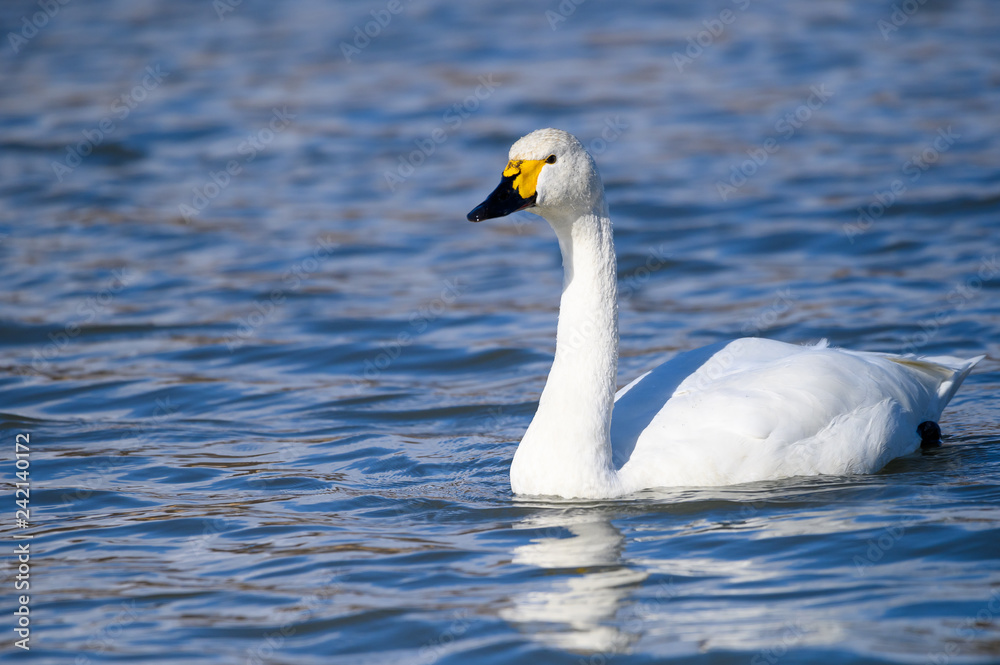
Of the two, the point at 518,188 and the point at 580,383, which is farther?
the point at 580,383

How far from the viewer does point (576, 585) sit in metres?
5.39

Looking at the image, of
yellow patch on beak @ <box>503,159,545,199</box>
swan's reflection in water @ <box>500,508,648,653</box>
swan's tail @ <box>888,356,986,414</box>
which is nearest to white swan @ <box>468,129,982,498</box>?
yellow patch on beak @ <box>503,159,545,199</box>

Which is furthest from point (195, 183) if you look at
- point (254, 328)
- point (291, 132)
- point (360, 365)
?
point (360, 365)

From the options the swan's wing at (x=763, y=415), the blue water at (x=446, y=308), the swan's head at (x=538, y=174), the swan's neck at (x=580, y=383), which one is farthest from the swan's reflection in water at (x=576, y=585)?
the swan's head at (x=538, y=174)

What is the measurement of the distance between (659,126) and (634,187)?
252cm

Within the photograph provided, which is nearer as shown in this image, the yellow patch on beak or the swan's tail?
the yellow patch on beak

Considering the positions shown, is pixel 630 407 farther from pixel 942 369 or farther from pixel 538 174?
pixel 942 369

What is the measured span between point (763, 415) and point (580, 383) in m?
0.94

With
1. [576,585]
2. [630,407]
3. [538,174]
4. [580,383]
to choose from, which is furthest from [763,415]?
[538,174]

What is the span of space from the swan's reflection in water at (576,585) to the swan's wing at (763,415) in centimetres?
45

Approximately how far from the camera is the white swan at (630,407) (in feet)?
20.1

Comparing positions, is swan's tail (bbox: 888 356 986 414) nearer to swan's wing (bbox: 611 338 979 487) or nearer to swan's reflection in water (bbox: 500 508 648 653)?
swan's wing (bbox: 611 338 979 487)

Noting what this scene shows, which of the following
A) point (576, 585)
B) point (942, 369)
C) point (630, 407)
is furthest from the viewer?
point (942, 369)

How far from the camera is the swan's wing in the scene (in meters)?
6.31
